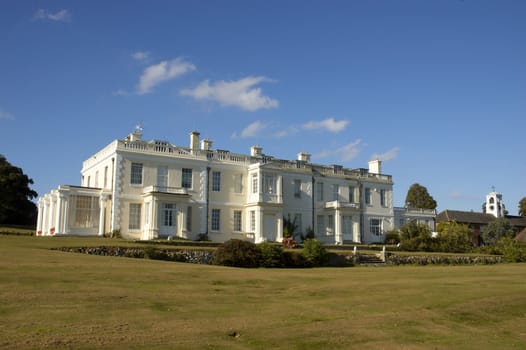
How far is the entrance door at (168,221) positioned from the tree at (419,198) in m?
58.9

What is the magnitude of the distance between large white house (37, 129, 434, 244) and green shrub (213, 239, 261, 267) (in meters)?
10.6

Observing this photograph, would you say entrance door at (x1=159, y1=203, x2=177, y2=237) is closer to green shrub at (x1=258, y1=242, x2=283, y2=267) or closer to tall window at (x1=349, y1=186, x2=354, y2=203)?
green shrub at (x1=258, y1=242, x2=283, y2=267)

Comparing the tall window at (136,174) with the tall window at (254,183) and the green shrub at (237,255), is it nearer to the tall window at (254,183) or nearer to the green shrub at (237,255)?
the tall window at (254,183)

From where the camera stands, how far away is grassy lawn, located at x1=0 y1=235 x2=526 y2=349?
10.8 meters

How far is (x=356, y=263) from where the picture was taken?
34.7 m

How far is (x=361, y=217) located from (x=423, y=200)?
136 ft

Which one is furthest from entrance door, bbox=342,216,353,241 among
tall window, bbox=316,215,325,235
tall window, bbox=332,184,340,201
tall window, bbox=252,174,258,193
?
tall window, bbox=252,174,258,193

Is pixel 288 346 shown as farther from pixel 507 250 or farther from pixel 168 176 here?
pixel 507 250

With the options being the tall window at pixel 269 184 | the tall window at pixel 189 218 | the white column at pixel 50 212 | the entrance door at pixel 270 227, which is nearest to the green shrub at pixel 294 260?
the tall window at pixel 189 218

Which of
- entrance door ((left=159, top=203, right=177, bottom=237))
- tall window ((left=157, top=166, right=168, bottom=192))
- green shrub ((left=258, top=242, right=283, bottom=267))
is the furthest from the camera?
tall window ((left=157, top=166, right=168, bottom=192))

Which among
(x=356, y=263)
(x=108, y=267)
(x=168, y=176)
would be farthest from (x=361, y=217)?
(x=108, y=267)

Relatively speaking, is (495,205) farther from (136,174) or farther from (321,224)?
(136,174)

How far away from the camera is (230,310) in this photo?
44.8 ft

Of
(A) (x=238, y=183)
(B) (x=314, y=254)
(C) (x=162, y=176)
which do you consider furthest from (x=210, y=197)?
(B) (x=314, y=254)
